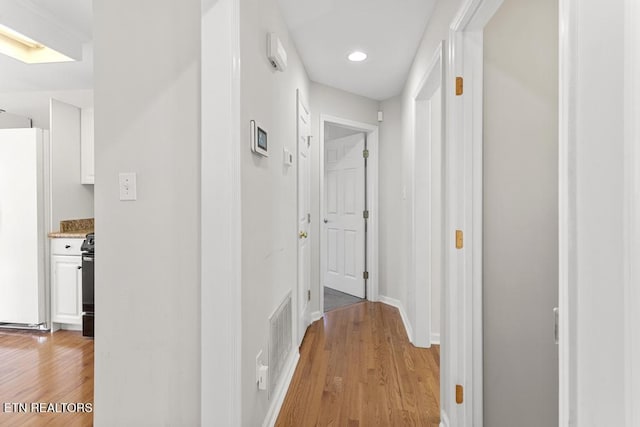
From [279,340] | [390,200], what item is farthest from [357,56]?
[279,340]

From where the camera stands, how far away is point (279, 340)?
2158 mm

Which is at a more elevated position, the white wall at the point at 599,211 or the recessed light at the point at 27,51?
the recessed light at the point at 27,51

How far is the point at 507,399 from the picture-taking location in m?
1.46

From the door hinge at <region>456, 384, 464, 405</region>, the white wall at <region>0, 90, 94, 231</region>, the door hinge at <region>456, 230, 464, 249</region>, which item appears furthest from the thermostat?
the white wall at <region>0, 90, 94, 231</region>

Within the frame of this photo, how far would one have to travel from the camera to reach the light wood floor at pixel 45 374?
1.97 meters

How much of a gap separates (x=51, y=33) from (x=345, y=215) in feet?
11.1

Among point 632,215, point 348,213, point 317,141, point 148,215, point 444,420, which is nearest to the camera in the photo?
point 632,215

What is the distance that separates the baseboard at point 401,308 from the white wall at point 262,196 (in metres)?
1.29

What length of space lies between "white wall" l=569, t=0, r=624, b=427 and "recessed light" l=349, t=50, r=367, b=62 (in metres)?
2.56

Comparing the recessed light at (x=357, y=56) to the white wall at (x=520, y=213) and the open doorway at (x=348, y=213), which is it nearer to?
→ the open doorway at (x=348, y=213)

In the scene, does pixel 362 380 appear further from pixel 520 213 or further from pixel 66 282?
pixel 66 282

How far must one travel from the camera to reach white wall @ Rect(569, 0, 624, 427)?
20.6 inches

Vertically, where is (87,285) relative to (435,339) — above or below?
above

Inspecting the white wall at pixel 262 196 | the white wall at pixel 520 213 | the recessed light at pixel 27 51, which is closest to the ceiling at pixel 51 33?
the recessed light at pixel 27 51
